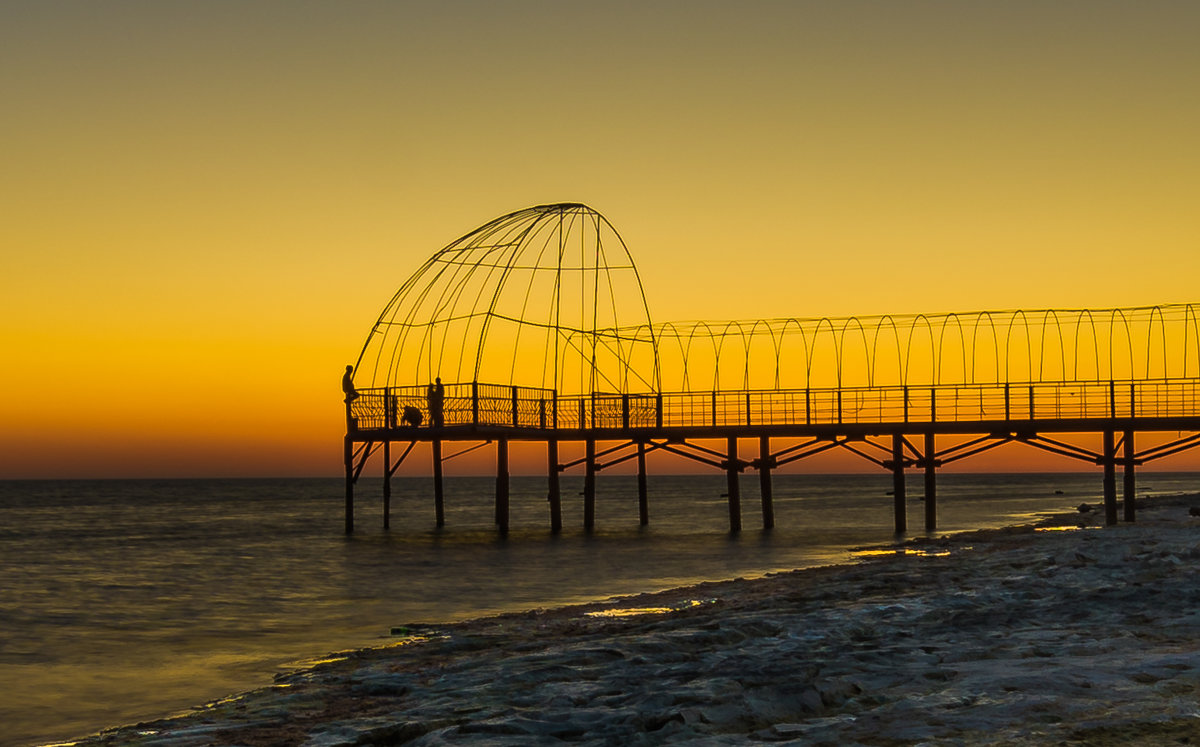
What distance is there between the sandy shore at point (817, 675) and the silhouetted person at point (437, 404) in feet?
75.1

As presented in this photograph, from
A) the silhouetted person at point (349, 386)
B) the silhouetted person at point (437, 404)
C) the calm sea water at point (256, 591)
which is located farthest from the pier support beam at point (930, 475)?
the silhouetted person at point (349, 386)

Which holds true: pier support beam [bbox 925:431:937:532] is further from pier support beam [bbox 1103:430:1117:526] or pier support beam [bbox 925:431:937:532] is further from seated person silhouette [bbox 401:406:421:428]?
seated person silhouette [bbox 401:406:421:428]

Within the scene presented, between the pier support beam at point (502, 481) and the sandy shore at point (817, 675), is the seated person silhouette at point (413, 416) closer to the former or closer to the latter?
the pier support beam at point (502, 481)

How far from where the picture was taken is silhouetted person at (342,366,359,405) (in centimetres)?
4208

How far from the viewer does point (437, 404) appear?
39.8m

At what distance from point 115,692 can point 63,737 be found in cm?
286

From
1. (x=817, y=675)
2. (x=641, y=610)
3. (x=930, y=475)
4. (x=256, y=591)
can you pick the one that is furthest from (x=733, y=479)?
(x=817, y=675)

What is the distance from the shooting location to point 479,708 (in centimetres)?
992

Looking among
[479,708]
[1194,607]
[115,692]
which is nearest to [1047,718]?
[479,708]

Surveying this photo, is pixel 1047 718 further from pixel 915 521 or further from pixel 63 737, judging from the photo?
pixel 915 521

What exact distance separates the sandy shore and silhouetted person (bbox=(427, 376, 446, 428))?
75.1 ft

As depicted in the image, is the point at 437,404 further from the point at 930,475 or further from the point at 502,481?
the point at 930,475

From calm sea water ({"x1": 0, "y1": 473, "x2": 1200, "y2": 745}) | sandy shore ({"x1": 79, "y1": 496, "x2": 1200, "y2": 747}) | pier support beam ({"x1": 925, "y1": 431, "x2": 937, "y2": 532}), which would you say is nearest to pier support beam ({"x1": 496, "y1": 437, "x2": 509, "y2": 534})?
calm sea water ({"x1": 0, "y1": 473, "x2": 1200, "y2": 745})

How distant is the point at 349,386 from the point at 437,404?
4.25m
